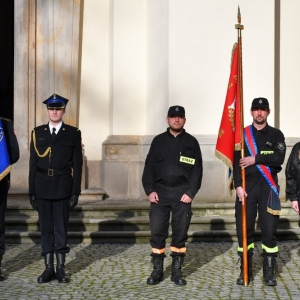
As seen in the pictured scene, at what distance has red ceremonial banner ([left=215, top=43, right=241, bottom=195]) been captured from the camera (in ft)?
29.1

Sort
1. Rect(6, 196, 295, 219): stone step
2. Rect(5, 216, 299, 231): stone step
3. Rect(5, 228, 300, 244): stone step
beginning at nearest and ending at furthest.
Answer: Rect(5, 228, 300, 244): stone step, Rect(5, 216, 299, 231): stone step, Rect(6, 196, 295, 219): stone step

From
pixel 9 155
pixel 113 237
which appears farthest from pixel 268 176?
pixel 113 237

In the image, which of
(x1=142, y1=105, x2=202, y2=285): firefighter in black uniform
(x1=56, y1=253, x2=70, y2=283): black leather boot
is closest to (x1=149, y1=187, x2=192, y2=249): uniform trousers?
(x1=142, y1=105, x2=202, y2=285): firefighter in black uniform

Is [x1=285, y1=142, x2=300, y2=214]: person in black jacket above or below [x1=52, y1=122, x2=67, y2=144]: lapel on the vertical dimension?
below

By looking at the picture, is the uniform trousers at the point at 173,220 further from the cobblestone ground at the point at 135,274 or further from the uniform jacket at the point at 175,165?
the cobblestone ground at the point at 135,274

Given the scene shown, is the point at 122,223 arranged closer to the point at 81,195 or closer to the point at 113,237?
the point at 113,237

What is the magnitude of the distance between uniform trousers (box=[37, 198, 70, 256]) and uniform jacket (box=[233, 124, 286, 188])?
1676mm

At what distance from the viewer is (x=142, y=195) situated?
13.0 m

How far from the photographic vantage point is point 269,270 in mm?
8734

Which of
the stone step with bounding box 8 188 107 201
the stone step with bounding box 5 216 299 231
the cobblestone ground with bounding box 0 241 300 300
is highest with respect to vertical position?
the stone step with bounding box 8 188 107 201

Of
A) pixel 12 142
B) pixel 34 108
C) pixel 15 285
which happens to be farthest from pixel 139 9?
pixel 15 285

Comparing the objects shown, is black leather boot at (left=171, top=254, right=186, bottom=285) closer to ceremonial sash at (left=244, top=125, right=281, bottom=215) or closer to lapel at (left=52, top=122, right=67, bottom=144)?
ceremonial sash at (left=244, top=125, right=281, bottom=215)

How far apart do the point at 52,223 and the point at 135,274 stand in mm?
962

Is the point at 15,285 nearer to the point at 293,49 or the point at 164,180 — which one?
the point at 164,180
